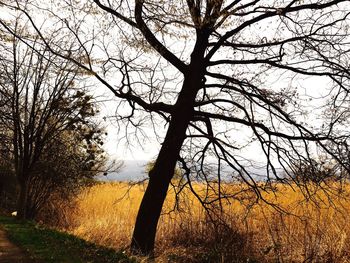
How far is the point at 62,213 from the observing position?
15.3 meters

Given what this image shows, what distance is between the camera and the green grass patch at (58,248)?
24.4ft

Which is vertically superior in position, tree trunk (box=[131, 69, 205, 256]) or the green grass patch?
tree trunk (box=[131, 69, 205, 256])

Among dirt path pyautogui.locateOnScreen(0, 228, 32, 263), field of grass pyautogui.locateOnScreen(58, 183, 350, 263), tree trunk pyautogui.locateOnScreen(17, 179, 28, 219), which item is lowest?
dirt path pyautogui.locateOnScreen(0, 228, 32, 263)

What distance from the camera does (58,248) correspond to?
825cm

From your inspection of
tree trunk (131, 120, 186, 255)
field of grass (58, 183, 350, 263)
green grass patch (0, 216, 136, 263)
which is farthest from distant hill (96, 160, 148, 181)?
green grass patch (0, 216, 136, 263)

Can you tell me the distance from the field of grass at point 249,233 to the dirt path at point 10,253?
206cm

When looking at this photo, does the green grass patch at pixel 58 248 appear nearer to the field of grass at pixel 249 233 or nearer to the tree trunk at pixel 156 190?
the tree trunk at pixel 156 190

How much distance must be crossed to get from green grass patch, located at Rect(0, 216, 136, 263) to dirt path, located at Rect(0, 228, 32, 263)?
0.14 m

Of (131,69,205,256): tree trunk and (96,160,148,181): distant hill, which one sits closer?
(131,69,205,256): tree trunk

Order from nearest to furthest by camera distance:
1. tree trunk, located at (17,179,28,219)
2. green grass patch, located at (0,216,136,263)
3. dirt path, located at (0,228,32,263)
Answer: dirt path, located at (0,228,32,263) < green grass patch, located at (0,216,136,263) < tree trunk, located at (17,179,28,219)

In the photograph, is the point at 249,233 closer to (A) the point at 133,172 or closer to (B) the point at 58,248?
(B) the point at 58,248

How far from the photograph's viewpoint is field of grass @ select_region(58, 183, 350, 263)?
795 centimetres

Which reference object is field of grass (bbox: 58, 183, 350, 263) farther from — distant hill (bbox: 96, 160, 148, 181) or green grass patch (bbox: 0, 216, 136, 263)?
green grass patch (bbox: 0, 216, 136, 263)

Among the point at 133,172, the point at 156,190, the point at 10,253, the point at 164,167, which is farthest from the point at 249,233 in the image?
the point at 133,172
